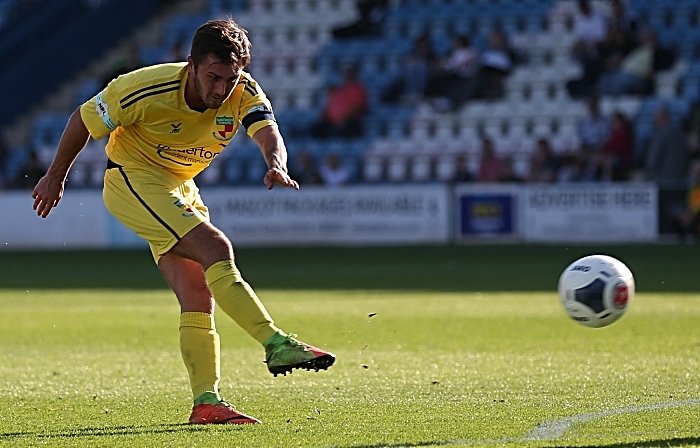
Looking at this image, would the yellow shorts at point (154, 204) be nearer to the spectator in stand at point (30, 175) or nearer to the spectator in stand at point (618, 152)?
the spectator in stand at point (618, 152)

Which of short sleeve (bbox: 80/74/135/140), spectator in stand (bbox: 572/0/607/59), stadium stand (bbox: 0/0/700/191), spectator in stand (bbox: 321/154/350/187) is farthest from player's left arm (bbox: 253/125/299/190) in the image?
spectator in stand (bbox: 572/0/607/59)

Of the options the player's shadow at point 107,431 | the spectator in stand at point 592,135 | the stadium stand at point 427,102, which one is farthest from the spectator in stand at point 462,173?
the player's shadow at point 107,431

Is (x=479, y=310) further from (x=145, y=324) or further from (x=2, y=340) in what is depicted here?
(x=2, y=340)

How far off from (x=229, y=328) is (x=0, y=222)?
1408cm

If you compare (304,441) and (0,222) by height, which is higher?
(304,441)

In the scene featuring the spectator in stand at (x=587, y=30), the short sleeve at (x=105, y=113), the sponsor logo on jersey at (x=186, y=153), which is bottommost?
the spectator in stand at (x=587, y=30)

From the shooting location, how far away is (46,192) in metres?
5.79

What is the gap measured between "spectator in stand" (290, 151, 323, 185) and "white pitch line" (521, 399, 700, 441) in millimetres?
17054

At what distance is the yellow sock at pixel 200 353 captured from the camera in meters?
5.74

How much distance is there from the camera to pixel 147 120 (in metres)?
5.83

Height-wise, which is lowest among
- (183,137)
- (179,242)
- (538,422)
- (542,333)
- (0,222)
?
(0,222)

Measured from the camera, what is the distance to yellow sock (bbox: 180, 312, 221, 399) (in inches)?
226

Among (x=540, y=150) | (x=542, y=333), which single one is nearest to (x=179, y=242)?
(x=542, y=333)

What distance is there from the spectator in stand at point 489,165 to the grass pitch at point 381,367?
19.1 feet
